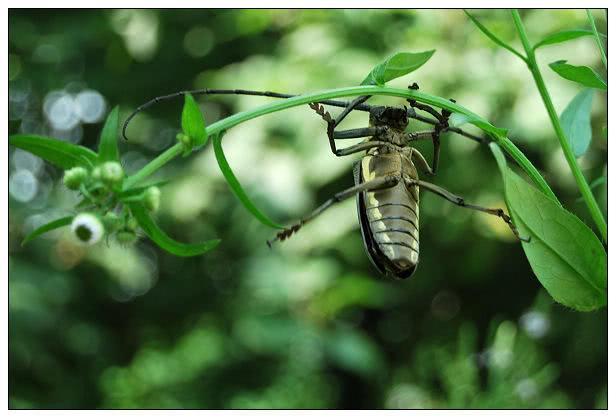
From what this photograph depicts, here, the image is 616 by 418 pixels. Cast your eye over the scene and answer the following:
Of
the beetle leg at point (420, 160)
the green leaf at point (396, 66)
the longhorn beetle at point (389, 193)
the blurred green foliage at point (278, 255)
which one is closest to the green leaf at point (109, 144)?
the longhorn beetle at point (389, 193)

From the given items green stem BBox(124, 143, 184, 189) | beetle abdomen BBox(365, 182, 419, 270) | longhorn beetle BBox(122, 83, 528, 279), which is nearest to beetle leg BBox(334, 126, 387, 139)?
longhorn beetle BBox(122, 83, 528, 279)

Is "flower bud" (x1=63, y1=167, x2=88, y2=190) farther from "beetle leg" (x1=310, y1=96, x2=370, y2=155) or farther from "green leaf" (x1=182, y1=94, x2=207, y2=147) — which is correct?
"beetle leg" (x1=310, y1=96, x2=370, y2=155)

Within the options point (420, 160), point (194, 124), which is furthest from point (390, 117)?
point (194, 124)

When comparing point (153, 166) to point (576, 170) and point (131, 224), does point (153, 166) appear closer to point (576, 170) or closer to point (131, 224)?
point (131, 224)

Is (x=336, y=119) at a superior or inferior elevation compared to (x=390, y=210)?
superior

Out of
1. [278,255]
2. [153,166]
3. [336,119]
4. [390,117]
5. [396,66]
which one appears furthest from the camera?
[278,255]

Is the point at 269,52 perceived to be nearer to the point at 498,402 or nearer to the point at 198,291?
the point at 198,291
